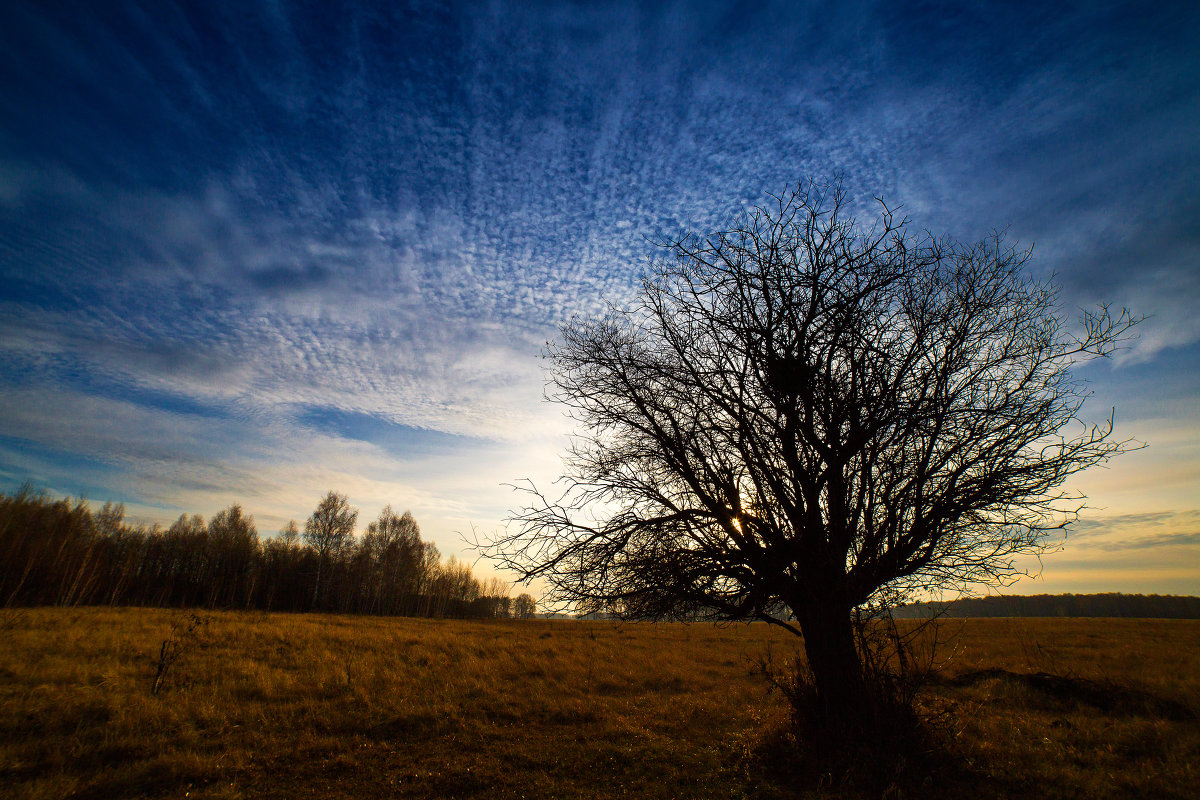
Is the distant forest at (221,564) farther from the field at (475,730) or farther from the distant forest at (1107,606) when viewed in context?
the distant forest at (1107,606)

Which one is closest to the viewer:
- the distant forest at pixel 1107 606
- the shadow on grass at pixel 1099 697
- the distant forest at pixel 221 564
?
the shadow on grass at pixel 1099 697

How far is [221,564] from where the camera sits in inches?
1919

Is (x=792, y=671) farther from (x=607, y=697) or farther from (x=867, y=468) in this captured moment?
(x=607, y=697)

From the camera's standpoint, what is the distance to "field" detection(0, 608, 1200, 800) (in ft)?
18.0

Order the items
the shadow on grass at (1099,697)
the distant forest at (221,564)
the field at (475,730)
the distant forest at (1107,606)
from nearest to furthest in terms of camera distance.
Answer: the field at (475,730) < the shadow on grass at (1099,697) < the distant forest at (221,564) < the distant forest at (1107,606)

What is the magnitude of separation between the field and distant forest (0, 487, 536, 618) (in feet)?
107

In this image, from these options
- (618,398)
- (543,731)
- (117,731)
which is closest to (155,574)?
(117,731)

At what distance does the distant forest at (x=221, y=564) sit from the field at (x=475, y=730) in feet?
107

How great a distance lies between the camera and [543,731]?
8.42 metres

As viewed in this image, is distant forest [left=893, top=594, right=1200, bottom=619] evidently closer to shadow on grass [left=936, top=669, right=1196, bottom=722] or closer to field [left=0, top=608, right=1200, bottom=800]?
shadow on grass [left=936, top=669, right=1196, bottom=722]

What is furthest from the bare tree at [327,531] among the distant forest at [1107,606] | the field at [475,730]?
the distant forest at [1107,606]

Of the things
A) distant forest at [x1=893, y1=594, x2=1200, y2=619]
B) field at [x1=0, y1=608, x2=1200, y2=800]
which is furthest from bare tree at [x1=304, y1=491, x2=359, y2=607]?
distant forest at [x1=893, y1=594, x2=1200, y2=619]

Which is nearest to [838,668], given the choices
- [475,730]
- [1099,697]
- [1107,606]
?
[475,730]

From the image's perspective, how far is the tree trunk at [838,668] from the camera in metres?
5.54
